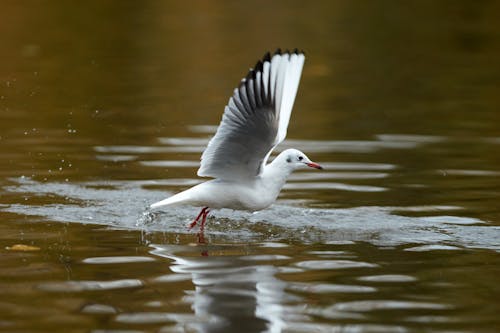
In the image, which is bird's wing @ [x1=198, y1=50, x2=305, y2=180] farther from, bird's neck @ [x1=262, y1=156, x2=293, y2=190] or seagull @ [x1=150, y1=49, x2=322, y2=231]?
bird's neck @ [x1=262, y1=156, x2=293, y2=190]

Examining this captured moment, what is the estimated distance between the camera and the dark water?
6.45 meters

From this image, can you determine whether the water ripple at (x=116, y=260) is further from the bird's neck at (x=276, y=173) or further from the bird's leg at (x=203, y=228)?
the bird's neck at (x=276, y=173)

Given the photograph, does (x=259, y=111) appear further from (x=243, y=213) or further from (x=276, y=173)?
(x=243, y=213)

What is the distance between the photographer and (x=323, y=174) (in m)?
11.1

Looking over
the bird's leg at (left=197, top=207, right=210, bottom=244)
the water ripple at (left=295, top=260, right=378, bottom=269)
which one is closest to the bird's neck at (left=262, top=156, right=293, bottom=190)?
the bird's leg at (left=197, top=207, right=210, bottom=244)

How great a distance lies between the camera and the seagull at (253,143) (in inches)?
302

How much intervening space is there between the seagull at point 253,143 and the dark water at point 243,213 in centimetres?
32

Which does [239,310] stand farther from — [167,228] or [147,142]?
[147,142]

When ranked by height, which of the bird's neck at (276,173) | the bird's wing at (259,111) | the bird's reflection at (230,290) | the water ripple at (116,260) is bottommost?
the bird's reflection at (230,290)

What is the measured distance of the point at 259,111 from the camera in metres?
7.72

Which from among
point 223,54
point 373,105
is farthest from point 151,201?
point 223,54

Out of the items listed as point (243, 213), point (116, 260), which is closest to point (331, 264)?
point (116, 260)

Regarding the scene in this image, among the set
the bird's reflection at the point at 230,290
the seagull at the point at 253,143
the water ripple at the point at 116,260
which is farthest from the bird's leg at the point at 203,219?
the water ripple at the point at 116,260

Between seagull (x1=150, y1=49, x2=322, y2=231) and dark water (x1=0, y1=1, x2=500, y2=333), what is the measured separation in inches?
12.5
